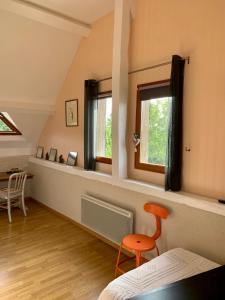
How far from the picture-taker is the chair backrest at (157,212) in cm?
231

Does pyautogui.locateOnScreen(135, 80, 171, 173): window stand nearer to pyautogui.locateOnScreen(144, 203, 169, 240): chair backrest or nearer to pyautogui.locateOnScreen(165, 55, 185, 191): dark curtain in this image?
pyautogui.locateOnScreen(165, 55, 185, 191): dark curtain

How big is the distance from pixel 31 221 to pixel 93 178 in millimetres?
1437

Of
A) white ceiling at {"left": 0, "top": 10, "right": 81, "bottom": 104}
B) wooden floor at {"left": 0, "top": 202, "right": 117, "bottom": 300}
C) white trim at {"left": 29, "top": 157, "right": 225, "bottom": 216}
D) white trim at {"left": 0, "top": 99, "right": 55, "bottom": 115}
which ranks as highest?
white ceiling at {"left": 0, "top": 10, "right": 81, "bottom": 104}

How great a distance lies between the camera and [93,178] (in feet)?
10.6

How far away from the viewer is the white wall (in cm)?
203

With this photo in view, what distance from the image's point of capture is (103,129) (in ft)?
11.1

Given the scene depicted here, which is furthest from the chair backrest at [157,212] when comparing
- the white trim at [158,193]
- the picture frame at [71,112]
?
the picture frame at [71,112]

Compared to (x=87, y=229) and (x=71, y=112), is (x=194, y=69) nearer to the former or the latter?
(x=71, y=112)

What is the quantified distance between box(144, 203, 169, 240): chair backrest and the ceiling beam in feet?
7.95

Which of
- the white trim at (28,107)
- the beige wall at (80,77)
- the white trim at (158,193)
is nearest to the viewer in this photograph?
the white trim at (158,193)

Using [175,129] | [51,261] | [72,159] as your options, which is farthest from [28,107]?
[175,129]

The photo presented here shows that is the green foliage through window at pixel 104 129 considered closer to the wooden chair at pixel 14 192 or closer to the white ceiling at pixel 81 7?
the white ceiling at pixel 81 7

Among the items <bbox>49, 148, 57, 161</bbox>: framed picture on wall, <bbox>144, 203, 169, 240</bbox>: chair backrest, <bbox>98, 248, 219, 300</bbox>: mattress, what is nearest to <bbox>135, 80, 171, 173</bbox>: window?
<bbox>144, 203, 169, 240</bbox>: chair backrest

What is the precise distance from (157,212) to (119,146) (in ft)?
2.79
